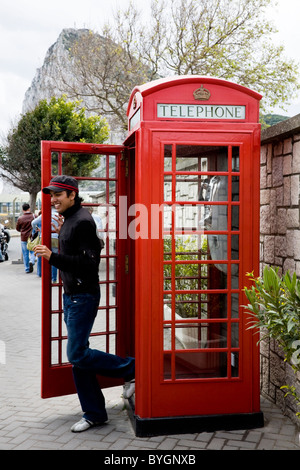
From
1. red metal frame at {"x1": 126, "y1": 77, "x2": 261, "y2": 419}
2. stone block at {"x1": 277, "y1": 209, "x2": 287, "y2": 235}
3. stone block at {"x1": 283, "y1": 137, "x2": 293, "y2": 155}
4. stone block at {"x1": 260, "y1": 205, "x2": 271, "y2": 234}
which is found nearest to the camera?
red metal frame at {"x1": 126, "y1": 77, "x2": 261, "y2": 419}

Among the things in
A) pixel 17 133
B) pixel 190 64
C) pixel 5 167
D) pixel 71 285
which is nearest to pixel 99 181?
pixel 71 285

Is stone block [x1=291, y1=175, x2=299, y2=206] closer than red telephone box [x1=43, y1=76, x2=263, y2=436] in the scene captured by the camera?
No

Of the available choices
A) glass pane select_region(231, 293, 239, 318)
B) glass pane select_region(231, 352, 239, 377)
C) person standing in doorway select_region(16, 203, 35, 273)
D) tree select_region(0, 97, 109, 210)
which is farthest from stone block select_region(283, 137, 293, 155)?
tree select_region(0, 97, 109, 210)

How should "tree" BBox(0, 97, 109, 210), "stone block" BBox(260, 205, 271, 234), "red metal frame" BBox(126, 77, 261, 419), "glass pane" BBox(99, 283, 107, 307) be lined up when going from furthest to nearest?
"tree" BBox(0, 97, 109, 210)
"stone block" BBox(260, 205, 271, 234)
"glass pane" BBox(99, 283, 107, 307)
"red metal frame" BBox(126, 77, 261, 419)

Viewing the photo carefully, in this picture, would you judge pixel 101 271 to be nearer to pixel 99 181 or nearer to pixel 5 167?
pixel 99 181

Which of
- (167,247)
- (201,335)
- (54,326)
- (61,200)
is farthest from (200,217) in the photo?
(54,326)

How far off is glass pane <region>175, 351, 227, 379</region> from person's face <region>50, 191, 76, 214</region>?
1484mm

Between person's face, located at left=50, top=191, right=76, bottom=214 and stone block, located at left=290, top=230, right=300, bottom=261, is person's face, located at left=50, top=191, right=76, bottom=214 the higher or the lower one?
the higher one

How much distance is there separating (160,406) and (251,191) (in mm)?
1802

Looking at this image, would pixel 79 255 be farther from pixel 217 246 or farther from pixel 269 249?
pixel 269 249

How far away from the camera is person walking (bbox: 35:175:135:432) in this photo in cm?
407

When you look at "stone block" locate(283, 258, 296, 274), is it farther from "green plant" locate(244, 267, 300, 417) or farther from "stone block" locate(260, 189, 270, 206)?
"green plant" locate(244, 267, 300, 417)

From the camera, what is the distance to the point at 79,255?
13.3ft

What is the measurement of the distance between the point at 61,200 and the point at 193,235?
3.70 ft
